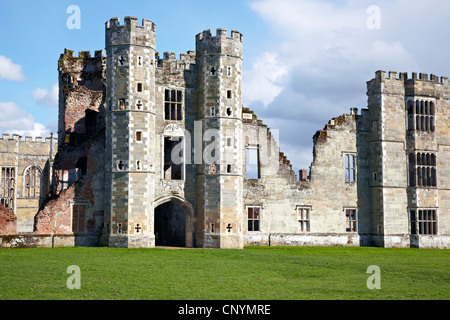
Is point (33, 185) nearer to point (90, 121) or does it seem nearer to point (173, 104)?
point (90, 121)

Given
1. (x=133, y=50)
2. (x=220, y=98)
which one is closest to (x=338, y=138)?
(x=220, y=98)

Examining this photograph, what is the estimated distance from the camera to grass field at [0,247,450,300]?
14281mm

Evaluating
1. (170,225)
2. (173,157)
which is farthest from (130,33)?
(170,225)

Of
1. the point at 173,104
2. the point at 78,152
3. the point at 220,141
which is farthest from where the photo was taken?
the point at 78,152

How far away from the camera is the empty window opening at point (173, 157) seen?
35562mm

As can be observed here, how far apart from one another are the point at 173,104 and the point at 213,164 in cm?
477

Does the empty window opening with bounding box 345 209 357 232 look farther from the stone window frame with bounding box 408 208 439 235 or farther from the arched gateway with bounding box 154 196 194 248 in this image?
the arched gateway with bounding box 154 196 194 248

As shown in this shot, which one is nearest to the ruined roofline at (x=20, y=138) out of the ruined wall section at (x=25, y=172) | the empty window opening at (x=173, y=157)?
the ruined wall section at (x=25, y=172)

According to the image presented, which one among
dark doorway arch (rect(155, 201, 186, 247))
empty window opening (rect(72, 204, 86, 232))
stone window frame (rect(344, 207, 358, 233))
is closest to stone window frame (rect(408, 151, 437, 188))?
stone window frame (rect(344, 207, 358, 233))

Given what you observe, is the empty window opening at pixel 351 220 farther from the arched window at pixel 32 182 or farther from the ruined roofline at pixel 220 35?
the arched window at pixel 32 182

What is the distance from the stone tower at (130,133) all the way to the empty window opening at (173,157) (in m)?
2.81

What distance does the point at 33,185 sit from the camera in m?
62.2

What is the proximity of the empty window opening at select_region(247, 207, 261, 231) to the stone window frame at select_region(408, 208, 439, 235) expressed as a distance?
1120 centimetres
